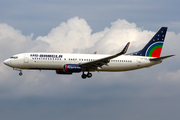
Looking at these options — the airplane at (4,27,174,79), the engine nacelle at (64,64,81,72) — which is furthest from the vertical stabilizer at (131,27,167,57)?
the engine nacelle at (64,64,81,72)

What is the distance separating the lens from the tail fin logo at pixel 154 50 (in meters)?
73.5

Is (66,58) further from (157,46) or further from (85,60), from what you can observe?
(157,46)

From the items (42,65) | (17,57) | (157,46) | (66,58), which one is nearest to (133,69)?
(157,46)

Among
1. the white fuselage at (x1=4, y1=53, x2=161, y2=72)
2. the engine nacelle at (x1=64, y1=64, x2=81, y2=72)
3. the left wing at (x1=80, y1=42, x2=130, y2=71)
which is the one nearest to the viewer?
the left wing at (x1=80, y1=42, x2=130, y2=71)

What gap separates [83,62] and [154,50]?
17.2 m

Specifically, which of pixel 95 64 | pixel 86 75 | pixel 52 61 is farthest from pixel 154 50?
pixel 52 61

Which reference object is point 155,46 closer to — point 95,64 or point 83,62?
point 95,64

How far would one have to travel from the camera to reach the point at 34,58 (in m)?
65.6

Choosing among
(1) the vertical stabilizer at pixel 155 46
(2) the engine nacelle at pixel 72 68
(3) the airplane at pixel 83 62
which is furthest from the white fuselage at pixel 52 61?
(1) the vertical stabilizer at pixel 155 46

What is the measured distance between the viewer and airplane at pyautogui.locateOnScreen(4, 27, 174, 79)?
A: 65500 mm

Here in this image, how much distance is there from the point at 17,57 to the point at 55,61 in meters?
7.71

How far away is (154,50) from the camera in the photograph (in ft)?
243

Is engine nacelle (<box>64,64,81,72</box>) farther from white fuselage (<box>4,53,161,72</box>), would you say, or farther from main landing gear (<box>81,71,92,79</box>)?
main landing gear (<box>81,71,92,79</box>)

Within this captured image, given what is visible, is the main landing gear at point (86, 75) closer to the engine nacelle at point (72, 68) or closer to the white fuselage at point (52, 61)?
the white fuselage at point (52, 61)
